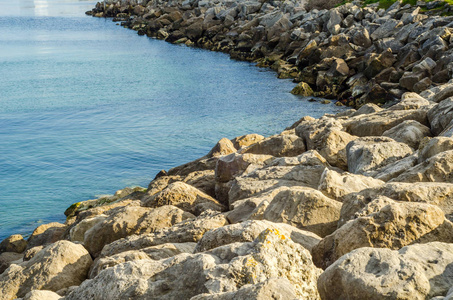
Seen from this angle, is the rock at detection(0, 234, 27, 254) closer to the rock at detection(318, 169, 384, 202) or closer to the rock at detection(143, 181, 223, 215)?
the rock at detection(143, 181, 223, 215)

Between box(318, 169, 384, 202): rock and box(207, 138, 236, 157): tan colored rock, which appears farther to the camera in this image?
box(207, 138, 236, 157): tan colored rock

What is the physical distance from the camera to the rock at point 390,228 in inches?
332

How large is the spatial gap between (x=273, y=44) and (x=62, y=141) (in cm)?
3724

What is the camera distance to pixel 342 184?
12477 millimetres

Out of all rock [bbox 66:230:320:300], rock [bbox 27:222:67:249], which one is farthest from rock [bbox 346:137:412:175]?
rock [bbox 27:222:67:249]

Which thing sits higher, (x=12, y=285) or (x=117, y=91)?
(x=12, y=285)

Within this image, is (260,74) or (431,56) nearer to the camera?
(431,56)

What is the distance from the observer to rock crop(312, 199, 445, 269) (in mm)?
8430

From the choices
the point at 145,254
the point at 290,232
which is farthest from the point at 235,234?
the point at 145,254

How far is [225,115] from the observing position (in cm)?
4266

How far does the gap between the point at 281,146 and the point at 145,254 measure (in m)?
10.9

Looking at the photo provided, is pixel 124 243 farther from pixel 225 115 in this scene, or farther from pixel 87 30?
pixel 87 30

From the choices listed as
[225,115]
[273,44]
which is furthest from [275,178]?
[273,44]

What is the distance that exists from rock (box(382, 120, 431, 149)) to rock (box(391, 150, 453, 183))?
15.5 ft
